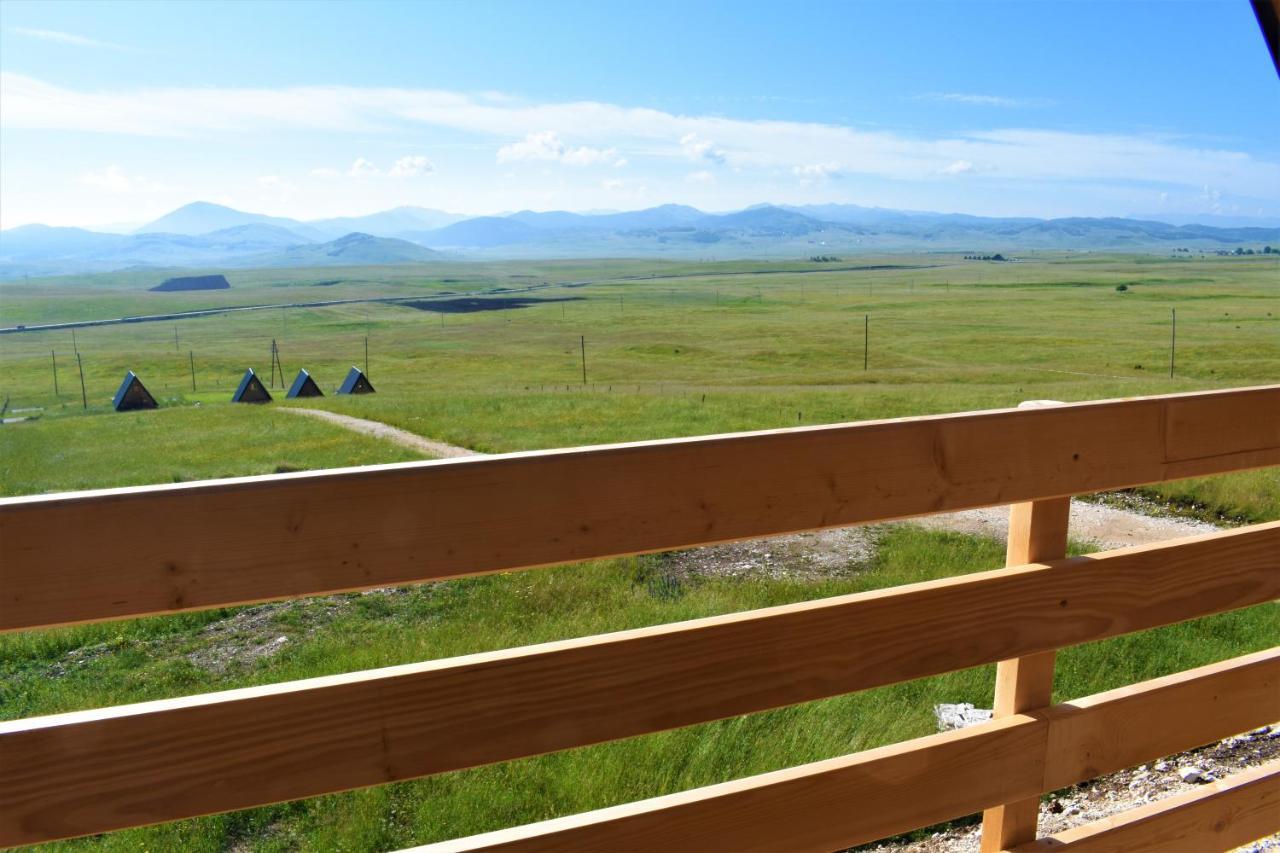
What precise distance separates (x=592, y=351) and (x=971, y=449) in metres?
70.9

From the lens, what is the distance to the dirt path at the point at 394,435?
15.9 metres

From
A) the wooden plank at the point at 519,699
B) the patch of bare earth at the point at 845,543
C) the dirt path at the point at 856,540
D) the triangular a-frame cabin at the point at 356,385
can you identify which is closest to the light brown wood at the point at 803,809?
the wooden plank at the point at 519,699

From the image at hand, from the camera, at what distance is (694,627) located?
1798mm

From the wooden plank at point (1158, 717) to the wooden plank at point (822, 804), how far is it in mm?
101

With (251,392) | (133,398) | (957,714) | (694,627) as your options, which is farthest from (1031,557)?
(133,398)

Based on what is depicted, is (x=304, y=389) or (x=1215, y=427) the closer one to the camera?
(x=1215, y=427)

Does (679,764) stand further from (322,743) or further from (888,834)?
(322,743)

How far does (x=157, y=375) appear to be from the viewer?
225ft

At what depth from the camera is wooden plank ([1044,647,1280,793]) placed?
7.48ft

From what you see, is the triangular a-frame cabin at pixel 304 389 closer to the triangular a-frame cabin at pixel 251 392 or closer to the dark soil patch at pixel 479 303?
the triangular a-frame cabin at pixel 251 392

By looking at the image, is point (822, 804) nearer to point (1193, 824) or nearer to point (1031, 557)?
point (1031, 557)

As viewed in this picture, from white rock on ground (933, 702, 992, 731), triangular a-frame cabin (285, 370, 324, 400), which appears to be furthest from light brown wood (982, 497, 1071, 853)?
triangular a-frame cabin (285, 370, 324, 400)

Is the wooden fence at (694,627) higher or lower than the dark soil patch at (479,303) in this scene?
higher

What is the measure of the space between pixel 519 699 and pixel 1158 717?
1640mm
